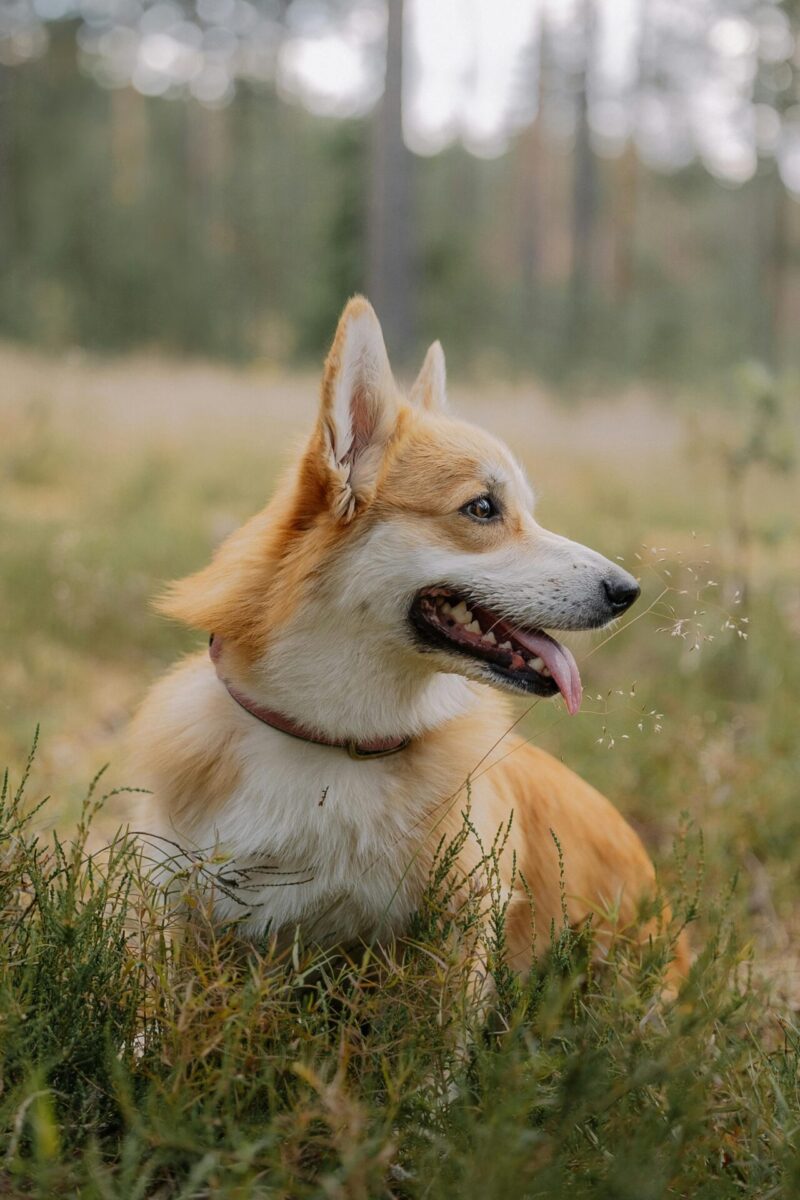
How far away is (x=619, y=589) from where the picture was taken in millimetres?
2414

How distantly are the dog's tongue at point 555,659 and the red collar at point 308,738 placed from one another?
396 millimetres

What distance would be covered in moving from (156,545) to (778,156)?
18.7 m

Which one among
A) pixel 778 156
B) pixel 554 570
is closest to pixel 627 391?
pixel 778 156

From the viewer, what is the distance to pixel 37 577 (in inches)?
221

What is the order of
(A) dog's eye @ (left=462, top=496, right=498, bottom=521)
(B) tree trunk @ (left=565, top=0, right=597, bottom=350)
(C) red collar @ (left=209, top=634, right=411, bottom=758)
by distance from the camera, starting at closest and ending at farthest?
1. (C) red collar @ (left=209, top=634, right=411, bottom=758)
2. (A) dog's eye @ (left=462, top=496, right=498, bottom=521)
3. (B) tree trunk @ (left=565, top=0, right=597, bottom=350)

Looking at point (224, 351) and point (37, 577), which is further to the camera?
point (224, 351)

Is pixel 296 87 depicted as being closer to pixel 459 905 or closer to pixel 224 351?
pixel 224 351

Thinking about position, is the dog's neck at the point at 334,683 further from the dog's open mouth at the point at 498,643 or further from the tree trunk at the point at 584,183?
the tree trunk at the point at 584,183

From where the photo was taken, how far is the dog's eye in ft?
8.27

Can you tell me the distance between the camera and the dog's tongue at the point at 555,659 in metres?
2.42

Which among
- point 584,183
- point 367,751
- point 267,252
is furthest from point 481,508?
point 267,252

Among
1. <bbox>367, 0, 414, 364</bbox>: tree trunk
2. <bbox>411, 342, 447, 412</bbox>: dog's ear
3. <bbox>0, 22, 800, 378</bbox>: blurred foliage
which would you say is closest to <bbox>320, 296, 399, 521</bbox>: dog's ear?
<bbox>411, 342, 447, 412</bbox>: dog's ear

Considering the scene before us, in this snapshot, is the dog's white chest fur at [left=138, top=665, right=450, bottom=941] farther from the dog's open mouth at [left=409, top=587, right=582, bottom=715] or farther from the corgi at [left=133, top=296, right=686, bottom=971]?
the dog's open mouth at [left=409, top=587, right=582, bottom=715]

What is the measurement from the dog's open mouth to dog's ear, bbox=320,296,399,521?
315 millimetres
